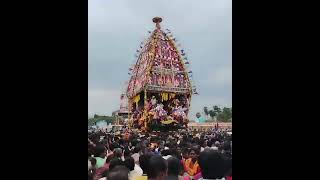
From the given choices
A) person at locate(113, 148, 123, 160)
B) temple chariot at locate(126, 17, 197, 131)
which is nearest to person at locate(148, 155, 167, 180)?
person at locate(113, 148, 123, 160)

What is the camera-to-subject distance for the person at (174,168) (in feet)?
8.01

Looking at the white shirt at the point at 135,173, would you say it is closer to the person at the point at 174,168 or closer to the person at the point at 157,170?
the person at the point at 157,170

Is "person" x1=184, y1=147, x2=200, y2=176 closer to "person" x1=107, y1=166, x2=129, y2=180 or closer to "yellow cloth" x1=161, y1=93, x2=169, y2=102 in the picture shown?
"person" x1=107, y1=166, x2=129, y2=180

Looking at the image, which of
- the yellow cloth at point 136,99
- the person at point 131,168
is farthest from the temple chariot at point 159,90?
the person at point 131,168

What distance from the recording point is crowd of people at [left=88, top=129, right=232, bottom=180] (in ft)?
7.93

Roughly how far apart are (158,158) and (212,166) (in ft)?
1.22

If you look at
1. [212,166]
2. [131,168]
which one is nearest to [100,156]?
[131,168]

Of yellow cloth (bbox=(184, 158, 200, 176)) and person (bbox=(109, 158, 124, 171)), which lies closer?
person (bbox=(109, 158, 124, 171))

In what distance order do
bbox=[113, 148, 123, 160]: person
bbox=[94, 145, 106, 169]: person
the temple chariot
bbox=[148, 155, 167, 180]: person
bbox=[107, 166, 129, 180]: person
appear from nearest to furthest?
bbox=[107, 166, 129, 180]: person
bbox=[148, 155, 167, 180]: person
bbox=[94, 145, 106, 169]: person
bbox=[113, 148, 123, 160]: person
the temple chariot
